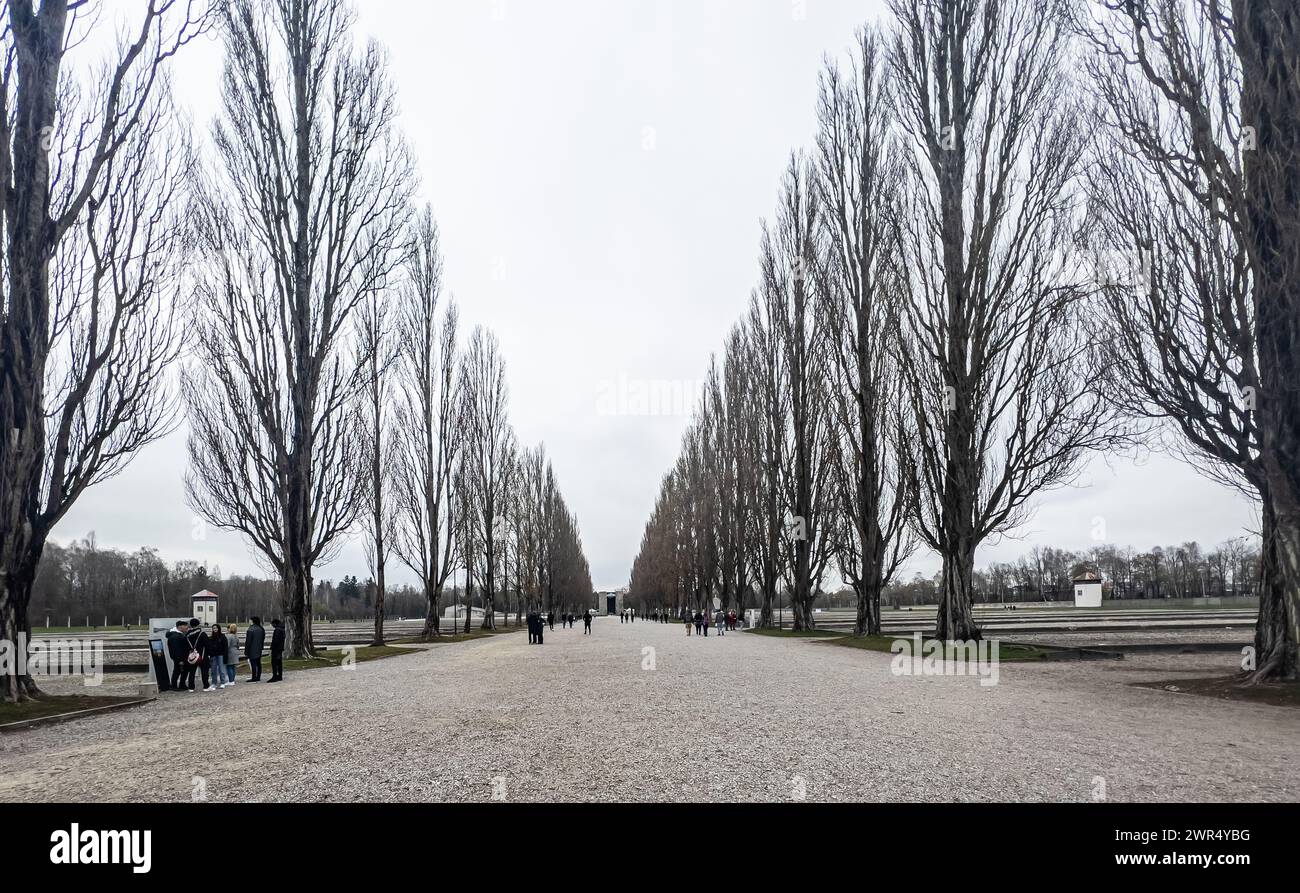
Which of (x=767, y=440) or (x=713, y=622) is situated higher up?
(x=767, y=440)

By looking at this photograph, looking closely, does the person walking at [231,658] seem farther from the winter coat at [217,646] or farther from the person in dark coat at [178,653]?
the person in dark coat at [178,653]

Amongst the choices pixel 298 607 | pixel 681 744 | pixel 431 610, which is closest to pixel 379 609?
pixel 431 610

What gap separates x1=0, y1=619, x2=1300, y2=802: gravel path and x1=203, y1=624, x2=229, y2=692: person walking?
168 cm

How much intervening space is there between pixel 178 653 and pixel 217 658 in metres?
0.91

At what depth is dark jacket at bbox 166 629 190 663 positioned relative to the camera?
15367 mm

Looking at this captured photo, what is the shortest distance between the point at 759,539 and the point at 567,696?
30.9 meters

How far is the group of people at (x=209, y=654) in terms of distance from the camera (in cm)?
1547

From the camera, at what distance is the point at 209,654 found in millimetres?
15812

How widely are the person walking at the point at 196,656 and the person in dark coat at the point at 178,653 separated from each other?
2.6 inches

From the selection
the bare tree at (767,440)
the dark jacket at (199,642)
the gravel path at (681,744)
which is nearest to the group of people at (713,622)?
the bare tree at (767,440)

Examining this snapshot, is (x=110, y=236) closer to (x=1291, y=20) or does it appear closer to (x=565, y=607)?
(x=1291, y=20)

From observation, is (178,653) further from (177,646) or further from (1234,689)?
(1234,689)
